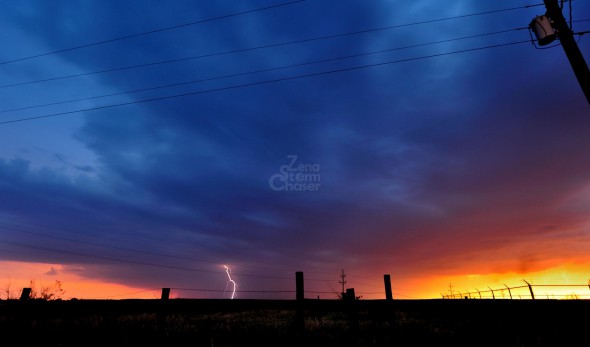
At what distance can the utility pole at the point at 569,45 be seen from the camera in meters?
8.41

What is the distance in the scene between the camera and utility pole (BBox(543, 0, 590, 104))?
8406 mm

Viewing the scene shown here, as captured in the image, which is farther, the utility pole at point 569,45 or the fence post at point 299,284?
the fence post at point 299,284
